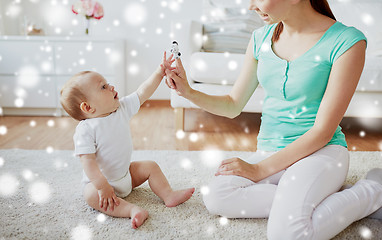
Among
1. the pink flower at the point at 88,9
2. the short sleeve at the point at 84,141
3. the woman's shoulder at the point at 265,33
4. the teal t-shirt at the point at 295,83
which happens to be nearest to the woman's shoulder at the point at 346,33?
the teal t-shirt at the point at 295,83

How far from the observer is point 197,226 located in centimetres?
90

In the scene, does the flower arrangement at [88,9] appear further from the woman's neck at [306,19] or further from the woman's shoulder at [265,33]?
the woman's neck at [306,19]

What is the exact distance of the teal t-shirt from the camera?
0.89 meters

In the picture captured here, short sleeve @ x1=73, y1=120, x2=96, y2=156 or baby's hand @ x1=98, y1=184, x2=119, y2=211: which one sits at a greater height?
short sleeve @ x1=73, y1=120, x2=96, y2=156

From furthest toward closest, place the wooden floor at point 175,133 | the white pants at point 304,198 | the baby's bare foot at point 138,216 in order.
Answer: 1. the wooden floor at point 175,133
2. the baby's bare foot at point 138,216
3. the white pants at point 304,198

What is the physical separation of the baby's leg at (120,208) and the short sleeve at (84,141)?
0.11 meters

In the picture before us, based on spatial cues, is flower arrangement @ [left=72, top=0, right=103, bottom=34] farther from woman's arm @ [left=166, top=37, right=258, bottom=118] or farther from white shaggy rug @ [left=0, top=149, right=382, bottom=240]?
woman's arm @ [left=166, top=37, right=258, bottom=118]

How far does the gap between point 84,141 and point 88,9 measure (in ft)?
6.44

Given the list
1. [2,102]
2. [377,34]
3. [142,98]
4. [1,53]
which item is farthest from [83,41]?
[377,34]

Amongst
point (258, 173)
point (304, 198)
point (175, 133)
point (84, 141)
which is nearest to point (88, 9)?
point (175, 133)

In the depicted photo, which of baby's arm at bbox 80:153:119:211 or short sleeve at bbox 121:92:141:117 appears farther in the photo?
short sleeve at bbox 121:92:141:117

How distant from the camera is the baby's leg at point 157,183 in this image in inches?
40.1

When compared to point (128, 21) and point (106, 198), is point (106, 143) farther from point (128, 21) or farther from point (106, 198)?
point (128, 21)

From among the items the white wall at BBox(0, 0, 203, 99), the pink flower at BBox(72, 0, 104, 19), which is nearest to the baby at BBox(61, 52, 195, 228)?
the pink flower at BBox(72, 0, 104, 19)
